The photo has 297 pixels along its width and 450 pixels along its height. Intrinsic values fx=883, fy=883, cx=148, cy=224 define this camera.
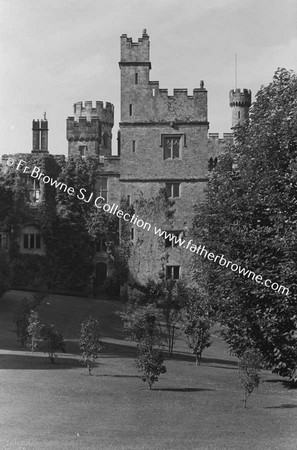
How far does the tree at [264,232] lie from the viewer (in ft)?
91.6

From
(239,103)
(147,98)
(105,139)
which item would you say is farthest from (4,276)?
(239,103)

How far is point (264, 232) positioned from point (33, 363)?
8.88 metres

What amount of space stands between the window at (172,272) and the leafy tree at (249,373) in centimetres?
2427

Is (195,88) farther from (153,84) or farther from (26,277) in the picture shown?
(26,277)

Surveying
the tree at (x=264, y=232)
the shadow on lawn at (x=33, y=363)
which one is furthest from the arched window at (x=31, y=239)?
the shadow on lawn at (x=33, y=363)

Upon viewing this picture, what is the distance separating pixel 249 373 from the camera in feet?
85.8

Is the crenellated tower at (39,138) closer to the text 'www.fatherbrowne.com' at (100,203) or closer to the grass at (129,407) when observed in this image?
the text 'www.fatherbrowne.com' at (100,203)

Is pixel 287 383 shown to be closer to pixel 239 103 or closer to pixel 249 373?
pixel 249 373

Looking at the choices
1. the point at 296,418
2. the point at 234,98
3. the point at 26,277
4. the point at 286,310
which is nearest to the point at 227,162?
the point at 286,310

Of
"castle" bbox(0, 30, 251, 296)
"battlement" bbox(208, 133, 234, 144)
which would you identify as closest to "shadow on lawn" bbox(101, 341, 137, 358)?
"castle" bbox(0, 30, 251, 296)

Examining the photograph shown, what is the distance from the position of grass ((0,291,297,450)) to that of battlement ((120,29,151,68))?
21531 millimetres

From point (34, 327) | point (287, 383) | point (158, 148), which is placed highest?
point (158, 148)

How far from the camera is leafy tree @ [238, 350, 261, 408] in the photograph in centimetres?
2584

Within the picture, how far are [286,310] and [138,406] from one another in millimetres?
6795
